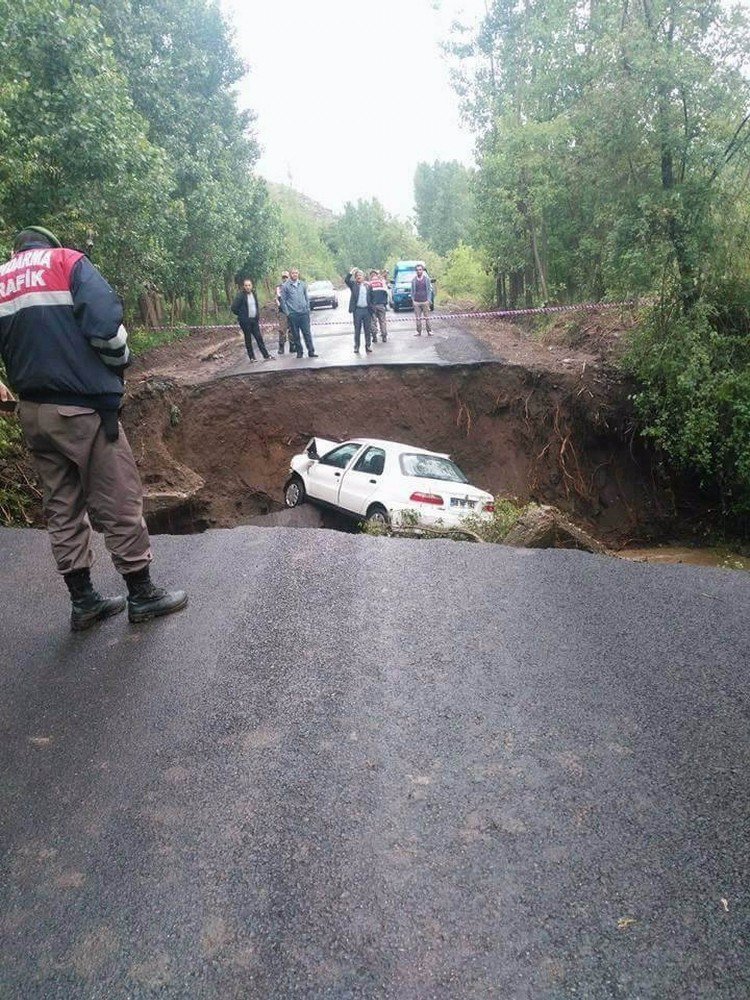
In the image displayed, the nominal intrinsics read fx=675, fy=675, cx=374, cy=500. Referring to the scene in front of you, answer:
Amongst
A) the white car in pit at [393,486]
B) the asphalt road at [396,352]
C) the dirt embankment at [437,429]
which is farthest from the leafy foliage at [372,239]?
the white car in pit at [393,486]

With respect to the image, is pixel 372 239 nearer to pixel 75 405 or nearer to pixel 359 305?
pixel 359 305

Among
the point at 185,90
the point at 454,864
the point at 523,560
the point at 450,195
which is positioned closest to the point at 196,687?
the point at 454,864

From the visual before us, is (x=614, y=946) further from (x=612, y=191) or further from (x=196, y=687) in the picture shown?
(x=612, y=191)

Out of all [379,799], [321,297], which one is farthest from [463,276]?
[379,799]

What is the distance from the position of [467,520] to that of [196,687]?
5107 millimetres

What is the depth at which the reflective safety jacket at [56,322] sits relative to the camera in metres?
3.35

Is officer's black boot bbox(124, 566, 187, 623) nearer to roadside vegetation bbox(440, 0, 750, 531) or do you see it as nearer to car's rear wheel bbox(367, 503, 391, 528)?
car's rear wheel bbox(367, 503, 391, 528)

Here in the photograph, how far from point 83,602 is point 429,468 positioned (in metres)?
6.69

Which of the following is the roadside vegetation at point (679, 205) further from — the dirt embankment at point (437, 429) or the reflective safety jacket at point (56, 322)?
the reflective safety jacket at point (56, 322)

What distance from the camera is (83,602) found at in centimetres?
379

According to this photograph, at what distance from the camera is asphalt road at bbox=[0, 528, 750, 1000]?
70.2 inches

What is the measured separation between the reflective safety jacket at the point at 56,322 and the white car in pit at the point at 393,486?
5.39m

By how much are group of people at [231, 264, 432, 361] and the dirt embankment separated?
169 centimetres

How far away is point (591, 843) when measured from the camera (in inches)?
85.0
